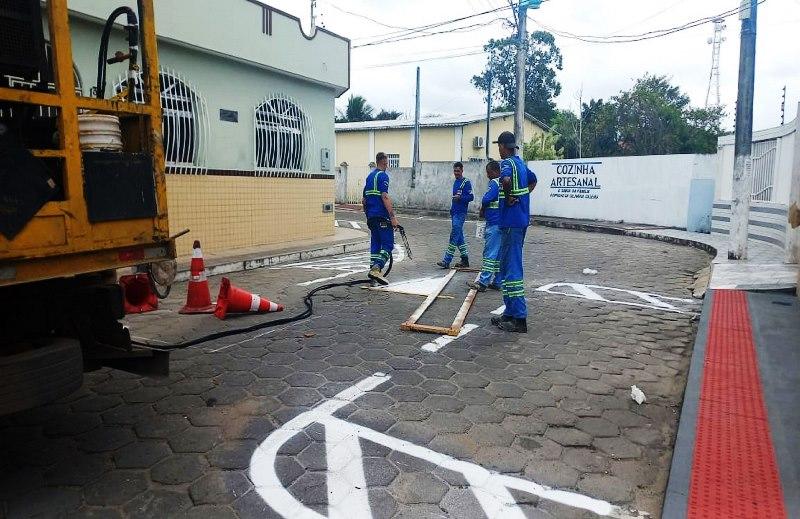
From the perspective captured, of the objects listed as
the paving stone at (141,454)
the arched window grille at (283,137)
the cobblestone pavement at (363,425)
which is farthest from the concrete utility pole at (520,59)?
the paving stone at (141,454)

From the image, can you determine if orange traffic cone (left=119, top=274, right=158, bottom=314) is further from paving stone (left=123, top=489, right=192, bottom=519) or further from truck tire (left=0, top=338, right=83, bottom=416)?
paving stone (left=123, top=489, right=192, bottom=519)

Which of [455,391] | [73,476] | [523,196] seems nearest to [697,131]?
[523,196]

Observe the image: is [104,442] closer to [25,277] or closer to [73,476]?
[73,476]

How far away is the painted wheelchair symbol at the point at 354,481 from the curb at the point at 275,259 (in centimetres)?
505

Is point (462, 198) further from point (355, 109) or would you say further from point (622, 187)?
point (355, 109)

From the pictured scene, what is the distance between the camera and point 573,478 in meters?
2.87

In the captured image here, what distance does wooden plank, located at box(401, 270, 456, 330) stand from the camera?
18.7 ft

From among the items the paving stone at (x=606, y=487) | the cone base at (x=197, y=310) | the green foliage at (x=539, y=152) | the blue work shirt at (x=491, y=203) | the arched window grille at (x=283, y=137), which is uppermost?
the green foliage at (x=539, y=152)

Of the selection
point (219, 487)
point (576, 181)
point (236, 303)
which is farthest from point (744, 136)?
point (219, 487)

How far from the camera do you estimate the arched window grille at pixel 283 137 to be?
10.5 meters

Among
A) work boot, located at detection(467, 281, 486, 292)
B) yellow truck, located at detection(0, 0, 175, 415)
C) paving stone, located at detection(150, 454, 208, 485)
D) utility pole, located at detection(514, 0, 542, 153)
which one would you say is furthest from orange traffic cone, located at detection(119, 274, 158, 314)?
utility pole, located at detection(514, 0, 542, 153)

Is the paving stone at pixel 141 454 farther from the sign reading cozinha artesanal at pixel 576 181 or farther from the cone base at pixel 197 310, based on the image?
the sign reading cozinha artesanal at pixel 576 181

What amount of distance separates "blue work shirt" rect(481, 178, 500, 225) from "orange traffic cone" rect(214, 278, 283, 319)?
330 centimetres

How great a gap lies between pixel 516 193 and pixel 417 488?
336cm
